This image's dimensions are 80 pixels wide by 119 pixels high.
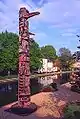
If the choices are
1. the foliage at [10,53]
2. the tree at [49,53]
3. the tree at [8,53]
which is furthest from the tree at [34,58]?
the tree at [49,53]

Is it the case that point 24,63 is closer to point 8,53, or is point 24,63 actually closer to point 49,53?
point 8,53

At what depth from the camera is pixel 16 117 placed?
560 inches

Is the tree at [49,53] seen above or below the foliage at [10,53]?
above

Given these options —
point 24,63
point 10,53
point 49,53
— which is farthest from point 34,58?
point 49,53

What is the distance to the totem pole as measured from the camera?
1557 cm

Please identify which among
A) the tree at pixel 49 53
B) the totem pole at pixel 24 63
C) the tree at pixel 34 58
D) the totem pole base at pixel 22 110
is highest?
the tree at pixel 49 53

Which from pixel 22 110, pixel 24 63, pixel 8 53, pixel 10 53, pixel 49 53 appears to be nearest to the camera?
pixel 22 110

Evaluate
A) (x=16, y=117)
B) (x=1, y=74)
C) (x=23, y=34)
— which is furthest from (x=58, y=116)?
(x=1, y=74)

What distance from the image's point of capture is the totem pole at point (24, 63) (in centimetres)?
1557

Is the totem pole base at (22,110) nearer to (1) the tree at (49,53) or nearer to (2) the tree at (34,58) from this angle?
(2) the tree at (34,58)

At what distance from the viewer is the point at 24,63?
15609mm

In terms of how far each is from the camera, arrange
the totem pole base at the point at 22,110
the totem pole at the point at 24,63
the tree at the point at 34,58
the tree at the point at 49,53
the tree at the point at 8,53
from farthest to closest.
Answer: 1. the tree at the point at 49,53
2. the tree at the point at 34,58
3. the tree at the point at 8,53
4. the totem pole at the point at 24,63
5. the totem pole base at the point at 22,110

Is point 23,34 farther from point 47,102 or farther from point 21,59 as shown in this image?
point 47,102

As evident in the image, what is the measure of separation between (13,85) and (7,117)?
1224 inches
